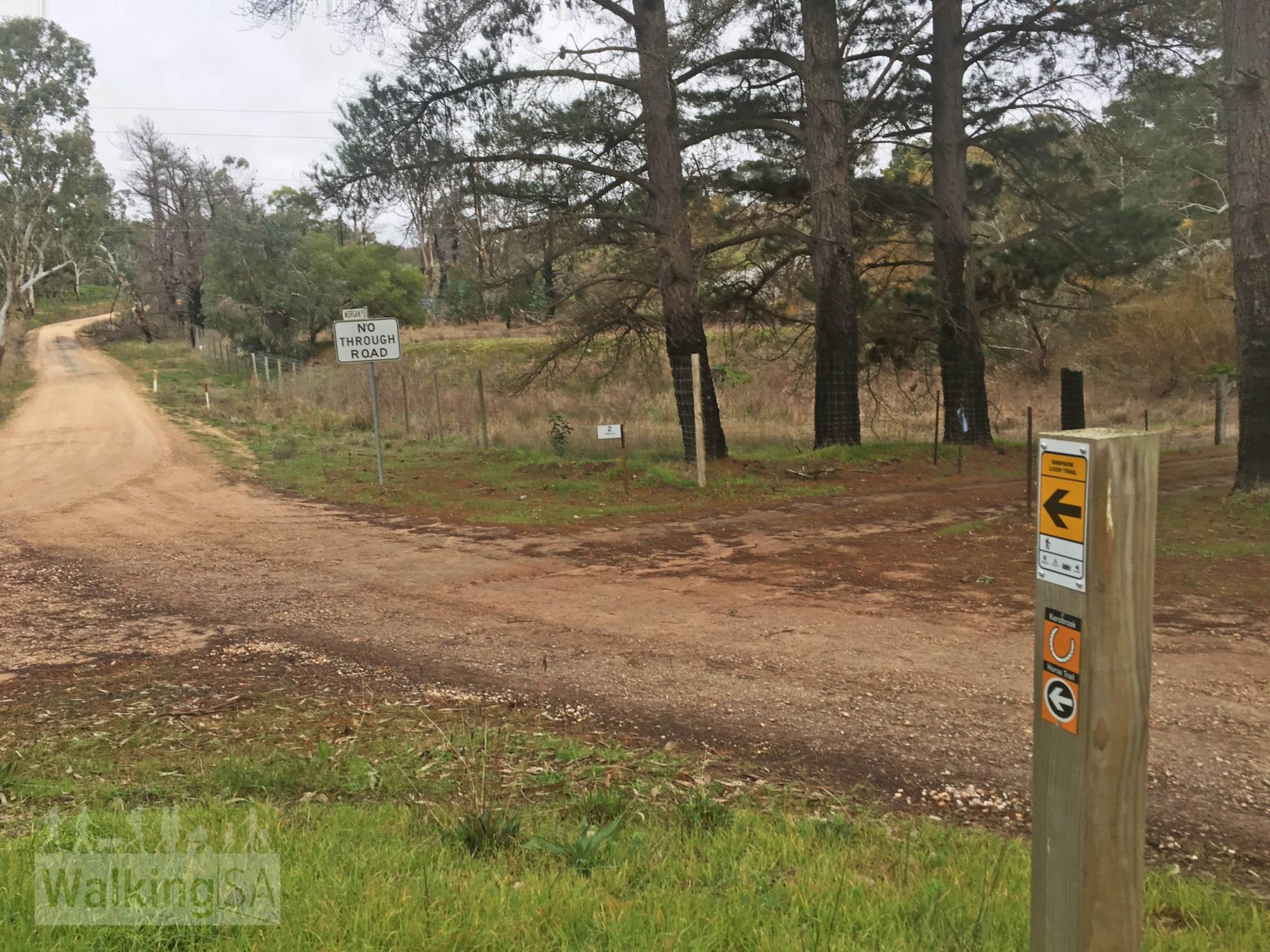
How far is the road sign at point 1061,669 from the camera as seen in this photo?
219cm

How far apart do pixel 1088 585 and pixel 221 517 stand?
1189 centimetres

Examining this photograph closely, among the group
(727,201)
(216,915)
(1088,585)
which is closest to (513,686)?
(216,915)

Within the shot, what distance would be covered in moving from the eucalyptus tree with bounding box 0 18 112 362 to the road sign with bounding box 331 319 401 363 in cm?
2959

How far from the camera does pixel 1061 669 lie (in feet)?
7.33

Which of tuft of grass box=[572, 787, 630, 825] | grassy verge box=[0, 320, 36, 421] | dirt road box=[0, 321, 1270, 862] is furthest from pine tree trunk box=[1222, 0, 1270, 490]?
grassy verge box=[0, 320, 36, 421]

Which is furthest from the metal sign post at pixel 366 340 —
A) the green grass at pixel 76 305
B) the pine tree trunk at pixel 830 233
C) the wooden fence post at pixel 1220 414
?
the green grass at pixel 76 305

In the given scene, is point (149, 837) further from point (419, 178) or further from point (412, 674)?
point (419, 178)

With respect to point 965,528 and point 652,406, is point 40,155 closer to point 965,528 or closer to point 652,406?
point 652,406

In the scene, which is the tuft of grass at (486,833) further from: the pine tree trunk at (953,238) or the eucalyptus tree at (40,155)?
the eucalyptus tree at (40,155)

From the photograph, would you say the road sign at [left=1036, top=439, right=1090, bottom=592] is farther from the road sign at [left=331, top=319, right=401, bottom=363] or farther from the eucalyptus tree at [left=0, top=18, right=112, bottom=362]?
the eucalyptus tree at [left=0, top=18, right=112, bottom=362]

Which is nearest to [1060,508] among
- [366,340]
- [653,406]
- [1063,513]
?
[1063,513]

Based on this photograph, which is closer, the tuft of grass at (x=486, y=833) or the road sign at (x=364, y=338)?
the tuft of grass at (x=486, y=833)

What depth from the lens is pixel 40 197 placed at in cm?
4166

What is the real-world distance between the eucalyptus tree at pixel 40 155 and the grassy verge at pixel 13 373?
3.63 feet
